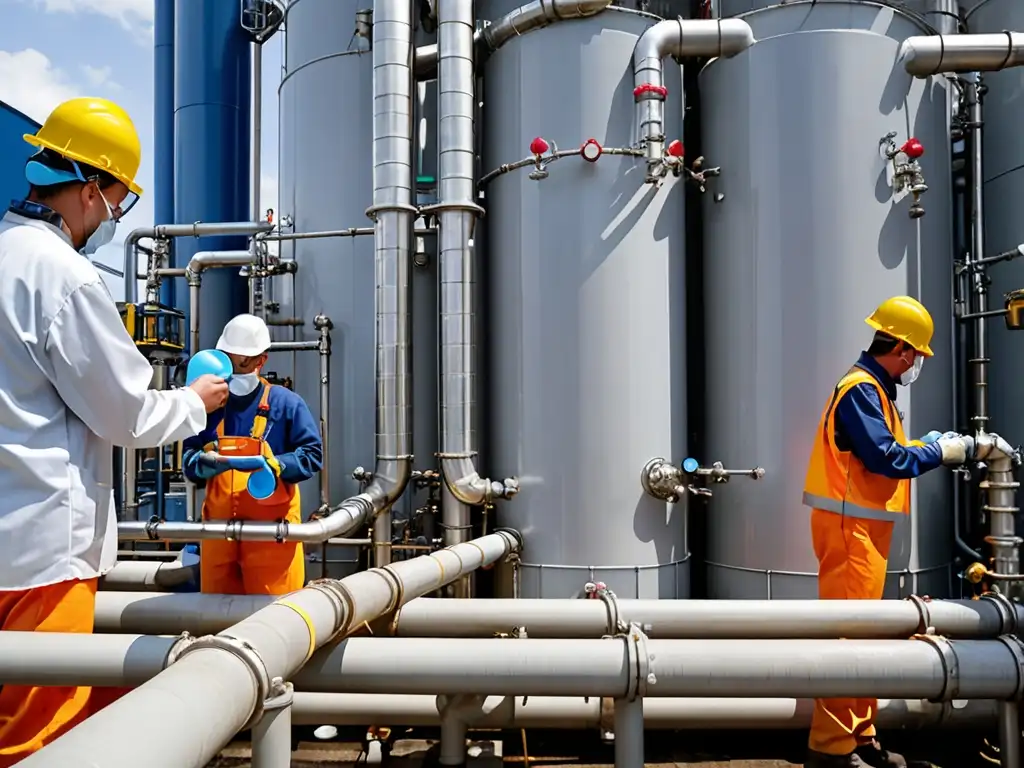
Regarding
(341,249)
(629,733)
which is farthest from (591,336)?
(629,733)

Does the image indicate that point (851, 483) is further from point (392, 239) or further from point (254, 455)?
point (392, 239)

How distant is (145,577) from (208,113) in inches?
254

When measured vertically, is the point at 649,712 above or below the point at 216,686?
below

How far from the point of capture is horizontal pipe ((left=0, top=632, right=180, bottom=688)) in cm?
165

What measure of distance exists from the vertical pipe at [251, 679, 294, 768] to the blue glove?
4.95 ft

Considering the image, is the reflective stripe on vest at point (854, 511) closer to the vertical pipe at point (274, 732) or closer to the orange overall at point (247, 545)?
the vertical pipe at point (274, 732)

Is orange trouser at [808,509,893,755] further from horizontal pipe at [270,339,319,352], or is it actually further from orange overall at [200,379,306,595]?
horizontal pipe at [270,339,319,352]

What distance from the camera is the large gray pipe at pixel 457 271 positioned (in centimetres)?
395

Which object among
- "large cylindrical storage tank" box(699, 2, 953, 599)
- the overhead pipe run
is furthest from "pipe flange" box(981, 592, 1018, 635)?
the overhead pipe run

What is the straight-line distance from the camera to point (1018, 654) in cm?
227

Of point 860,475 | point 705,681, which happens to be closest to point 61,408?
point 705,681

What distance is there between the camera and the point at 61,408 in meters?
1.65

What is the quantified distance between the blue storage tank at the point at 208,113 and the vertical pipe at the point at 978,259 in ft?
22.2

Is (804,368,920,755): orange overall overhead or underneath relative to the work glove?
underneath
